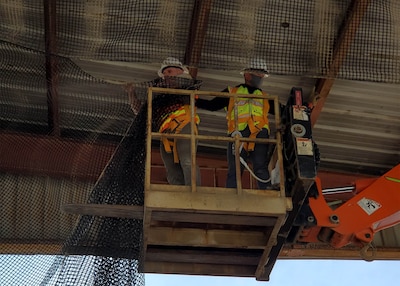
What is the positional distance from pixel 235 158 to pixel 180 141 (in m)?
0.87

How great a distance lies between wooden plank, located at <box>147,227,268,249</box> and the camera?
352 inches

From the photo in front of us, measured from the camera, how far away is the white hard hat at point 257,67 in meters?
9.84

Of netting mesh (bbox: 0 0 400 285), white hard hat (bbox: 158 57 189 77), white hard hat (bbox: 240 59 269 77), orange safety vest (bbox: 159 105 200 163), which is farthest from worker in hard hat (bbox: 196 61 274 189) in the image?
netting mesh (bbox: 0 0 400 285)

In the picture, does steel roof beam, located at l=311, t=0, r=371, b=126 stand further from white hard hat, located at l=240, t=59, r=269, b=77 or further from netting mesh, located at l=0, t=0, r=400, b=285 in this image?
white hard hat, located at l=240, t=59, r=269, b=77

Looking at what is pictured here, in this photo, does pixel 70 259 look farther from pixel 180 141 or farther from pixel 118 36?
pixel 118 36

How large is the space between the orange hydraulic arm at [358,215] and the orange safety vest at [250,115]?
115cm

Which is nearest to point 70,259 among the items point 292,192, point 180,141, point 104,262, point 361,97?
point 104,262

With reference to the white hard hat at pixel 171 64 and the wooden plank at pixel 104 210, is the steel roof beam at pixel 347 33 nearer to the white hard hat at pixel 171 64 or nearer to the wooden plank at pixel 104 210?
the white hard hat at pixel 171 64

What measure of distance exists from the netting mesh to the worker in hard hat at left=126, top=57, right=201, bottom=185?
329 millimetres

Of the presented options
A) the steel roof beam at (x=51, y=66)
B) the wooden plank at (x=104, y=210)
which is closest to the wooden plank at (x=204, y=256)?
the wooden plank at (x=104, y=210)

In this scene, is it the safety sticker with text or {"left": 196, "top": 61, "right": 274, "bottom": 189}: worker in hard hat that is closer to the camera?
{"left": 196, "top": 61, "right": 274, "bottom": 189}: worker in hard hat

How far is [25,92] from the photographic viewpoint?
1104cm

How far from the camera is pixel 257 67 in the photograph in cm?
990

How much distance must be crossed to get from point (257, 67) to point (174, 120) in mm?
1378
